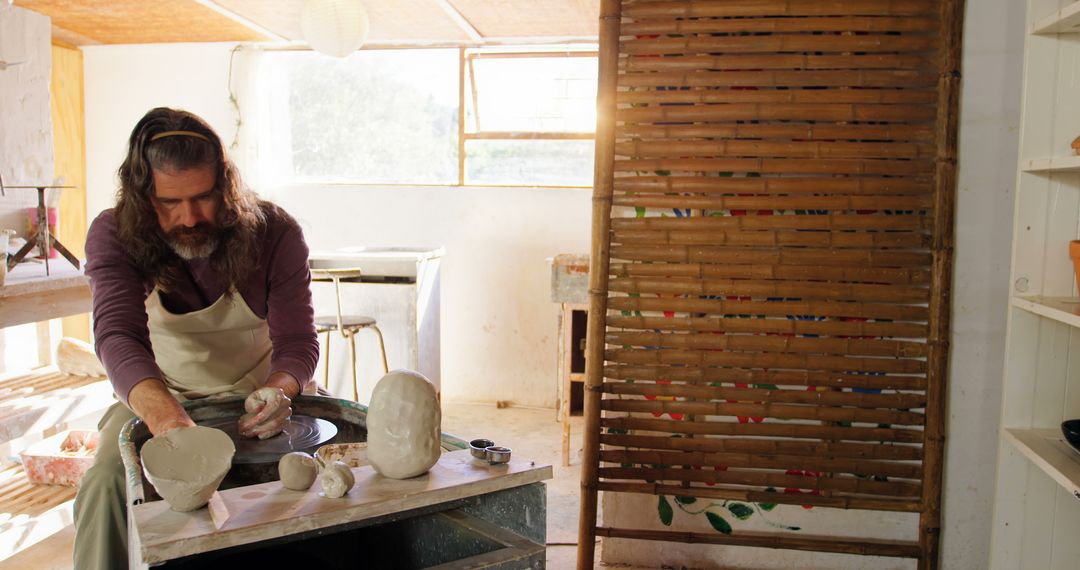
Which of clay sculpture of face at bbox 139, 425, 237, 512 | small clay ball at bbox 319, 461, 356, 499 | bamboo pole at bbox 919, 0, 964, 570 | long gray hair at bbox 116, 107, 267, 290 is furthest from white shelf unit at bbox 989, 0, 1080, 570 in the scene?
long gray hair at bbox 116, 107, 267, 290

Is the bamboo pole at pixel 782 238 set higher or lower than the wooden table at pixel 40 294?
higher

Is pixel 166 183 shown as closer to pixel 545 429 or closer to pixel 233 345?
pixel 233 345

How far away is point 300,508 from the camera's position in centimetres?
130

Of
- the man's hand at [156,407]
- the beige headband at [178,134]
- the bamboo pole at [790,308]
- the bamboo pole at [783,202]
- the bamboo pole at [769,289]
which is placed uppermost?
the beige headband at [178,134]

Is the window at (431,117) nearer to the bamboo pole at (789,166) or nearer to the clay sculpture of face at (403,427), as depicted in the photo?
the bamboo pole at (789,166)

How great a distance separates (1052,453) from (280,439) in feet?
5.97

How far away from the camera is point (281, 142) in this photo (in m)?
5.52

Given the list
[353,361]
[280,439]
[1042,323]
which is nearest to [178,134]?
[280,439]

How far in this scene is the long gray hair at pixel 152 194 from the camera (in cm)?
214

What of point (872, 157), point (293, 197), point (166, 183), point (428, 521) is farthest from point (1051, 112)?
point (293, 197)

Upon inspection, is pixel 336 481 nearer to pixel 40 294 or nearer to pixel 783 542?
pixel 783 542

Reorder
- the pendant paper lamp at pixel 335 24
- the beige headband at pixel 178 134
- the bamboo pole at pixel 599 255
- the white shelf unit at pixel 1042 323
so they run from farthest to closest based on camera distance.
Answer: the pendant paper lamp at pixel 335 24 → the bamboo pole at pixel 599 255 → the beige headband at pixel 178 134 → the white shelf unit at pixel 1042 323

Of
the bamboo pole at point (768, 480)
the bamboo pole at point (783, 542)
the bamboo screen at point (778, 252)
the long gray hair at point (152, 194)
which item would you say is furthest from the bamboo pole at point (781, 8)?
the bamboo pole at point (783, 542)

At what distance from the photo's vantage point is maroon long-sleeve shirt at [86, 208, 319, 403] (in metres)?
2.02
